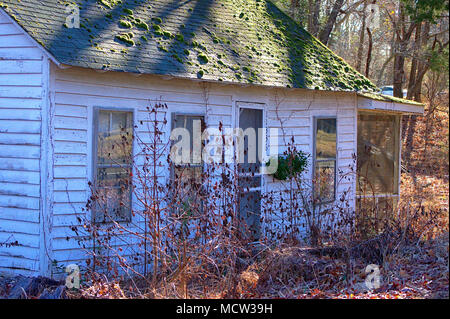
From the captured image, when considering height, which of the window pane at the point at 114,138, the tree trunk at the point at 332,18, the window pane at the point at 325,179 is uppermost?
the tree trunk at the point at 332,18

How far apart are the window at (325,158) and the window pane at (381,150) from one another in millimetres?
1997

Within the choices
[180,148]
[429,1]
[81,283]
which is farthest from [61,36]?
[429,1]

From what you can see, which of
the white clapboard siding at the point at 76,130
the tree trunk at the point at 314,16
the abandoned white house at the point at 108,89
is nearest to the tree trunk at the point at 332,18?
the tree trunk at the point at 314,16

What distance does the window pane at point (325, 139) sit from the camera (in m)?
11.7

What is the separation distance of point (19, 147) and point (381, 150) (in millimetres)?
9130

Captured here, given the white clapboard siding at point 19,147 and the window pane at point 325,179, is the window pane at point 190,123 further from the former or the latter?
the window pane at point 325,179

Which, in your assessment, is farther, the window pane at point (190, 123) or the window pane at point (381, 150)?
the window pane at point (381, 150)

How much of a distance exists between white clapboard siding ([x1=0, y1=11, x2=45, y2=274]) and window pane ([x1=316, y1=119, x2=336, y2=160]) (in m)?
5.95

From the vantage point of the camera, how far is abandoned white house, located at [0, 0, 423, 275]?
7.66 meters

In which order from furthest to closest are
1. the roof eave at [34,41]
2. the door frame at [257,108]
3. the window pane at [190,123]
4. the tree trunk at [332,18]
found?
the tree trunk at [332,18], the door frame at [257,108], the window pane at [190,123], the roof eave at [34,41]

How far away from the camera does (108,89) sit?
27.3 feet

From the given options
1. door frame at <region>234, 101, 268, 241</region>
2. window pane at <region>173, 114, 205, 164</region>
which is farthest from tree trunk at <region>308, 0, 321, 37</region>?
window pane at <region>173, 114, 205, 164</region>

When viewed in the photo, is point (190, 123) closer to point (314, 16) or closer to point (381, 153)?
point (381, 153)

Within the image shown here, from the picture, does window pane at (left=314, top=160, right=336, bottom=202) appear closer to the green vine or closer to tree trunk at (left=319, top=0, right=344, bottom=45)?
the green vine
